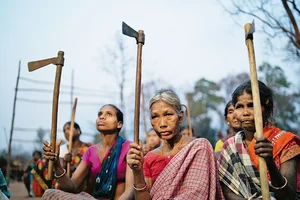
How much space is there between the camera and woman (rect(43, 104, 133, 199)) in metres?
3.66

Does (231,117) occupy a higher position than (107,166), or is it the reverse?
(231,117)

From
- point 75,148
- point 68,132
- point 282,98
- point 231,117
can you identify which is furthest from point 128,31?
point 282,98

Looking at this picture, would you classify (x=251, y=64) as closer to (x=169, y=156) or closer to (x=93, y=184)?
(x=169, y=156)

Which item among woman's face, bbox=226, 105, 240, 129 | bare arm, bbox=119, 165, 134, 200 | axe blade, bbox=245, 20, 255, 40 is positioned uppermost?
axe blade, bbox=245, 20, 255, 40

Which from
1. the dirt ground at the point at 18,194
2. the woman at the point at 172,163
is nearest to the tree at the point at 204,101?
the dirt ground at the point at 18,194

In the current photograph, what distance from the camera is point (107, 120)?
416 centimetres

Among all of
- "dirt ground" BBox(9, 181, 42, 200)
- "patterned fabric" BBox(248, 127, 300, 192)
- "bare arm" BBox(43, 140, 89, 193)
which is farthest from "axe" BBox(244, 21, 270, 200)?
"dirt ground" BBox(9, 181, 42, 200)

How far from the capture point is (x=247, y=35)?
2406 millimetres

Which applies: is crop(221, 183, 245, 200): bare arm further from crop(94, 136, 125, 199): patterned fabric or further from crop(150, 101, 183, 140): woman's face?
crop(94, 136, 125, 199): patterned fabric

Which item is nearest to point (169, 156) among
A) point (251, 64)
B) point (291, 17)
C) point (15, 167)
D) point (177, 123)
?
point (177, 123)

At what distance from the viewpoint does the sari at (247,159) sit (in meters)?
2.75

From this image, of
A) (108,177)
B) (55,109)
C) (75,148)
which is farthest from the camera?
(75,148)

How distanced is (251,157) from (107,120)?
74.8 inches

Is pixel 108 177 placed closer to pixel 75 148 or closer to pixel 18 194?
pixel 75 148
